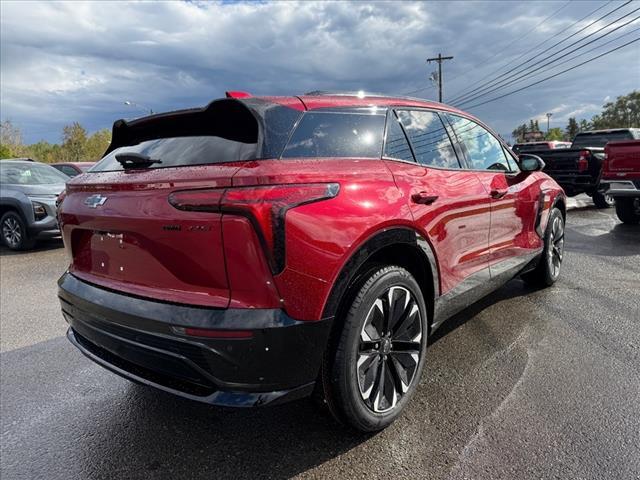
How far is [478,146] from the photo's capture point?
368 centimetres

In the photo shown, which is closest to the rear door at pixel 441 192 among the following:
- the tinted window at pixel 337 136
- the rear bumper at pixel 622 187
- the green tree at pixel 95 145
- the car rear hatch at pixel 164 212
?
the tinted window at pixel 337 136

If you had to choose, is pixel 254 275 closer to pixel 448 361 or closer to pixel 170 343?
pixel 170 343

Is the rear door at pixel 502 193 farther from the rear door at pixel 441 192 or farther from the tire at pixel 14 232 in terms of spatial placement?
the tire at pixel 14 232

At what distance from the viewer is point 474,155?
3.53 metres

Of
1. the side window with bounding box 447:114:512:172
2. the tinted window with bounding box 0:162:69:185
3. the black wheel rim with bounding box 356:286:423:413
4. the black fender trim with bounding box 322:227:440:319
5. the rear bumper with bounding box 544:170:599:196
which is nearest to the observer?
the black fender trim with bounding box 322:227:440:319

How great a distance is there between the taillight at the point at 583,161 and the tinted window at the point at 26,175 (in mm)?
11219

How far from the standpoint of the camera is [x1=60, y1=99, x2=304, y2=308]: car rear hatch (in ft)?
6.25

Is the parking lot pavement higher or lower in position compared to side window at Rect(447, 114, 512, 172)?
lower

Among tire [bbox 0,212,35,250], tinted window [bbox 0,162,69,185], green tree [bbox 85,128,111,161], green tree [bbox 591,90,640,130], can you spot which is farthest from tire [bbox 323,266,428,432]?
green tree [bbox 591,90,640,130]

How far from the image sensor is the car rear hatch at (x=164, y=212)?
6.25 ft

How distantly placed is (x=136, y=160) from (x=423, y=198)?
5.18 feet

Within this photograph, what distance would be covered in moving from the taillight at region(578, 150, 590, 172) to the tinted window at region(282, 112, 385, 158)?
30.8 feet

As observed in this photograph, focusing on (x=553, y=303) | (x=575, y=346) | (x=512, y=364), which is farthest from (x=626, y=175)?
(x=512, y=364)

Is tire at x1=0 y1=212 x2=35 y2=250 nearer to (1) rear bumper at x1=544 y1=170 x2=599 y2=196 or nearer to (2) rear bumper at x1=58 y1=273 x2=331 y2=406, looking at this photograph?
(2) rear bumper at x1=58 y1=273 x2=331 y2=406
